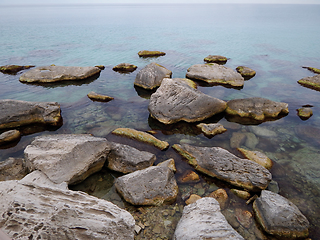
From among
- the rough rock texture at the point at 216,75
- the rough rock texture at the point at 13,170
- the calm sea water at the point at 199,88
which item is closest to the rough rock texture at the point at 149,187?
the calm sea water at the point at 199,88

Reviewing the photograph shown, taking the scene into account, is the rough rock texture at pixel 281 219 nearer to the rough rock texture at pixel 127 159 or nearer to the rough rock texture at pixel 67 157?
the rough rock texture at pixel 127 159

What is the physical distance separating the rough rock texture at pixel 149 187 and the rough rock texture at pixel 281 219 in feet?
10.0

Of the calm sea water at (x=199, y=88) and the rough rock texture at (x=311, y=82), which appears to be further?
the rough rock texture at (x=311, y=82)

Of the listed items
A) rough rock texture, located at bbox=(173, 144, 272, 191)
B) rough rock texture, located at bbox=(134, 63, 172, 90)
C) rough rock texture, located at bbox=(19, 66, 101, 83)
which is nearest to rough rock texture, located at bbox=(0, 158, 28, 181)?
rough rock texture, located at bbox=(173, 144, 272, 191)

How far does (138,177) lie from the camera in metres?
7.62

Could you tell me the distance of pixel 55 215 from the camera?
4812 mm

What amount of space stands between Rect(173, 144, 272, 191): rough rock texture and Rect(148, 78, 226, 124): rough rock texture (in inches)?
136

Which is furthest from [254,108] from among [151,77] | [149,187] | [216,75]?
[149,187]

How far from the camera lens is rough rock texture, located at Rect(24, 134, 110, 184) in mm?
7418

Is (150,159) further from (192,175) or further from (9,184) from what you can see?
(9,184)

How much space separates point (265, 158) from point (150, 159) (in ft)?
18.0

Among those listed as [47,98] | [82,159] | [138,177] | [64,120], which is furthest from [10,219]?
[47,98]

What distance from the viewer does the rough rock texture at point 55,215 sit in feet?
15.0

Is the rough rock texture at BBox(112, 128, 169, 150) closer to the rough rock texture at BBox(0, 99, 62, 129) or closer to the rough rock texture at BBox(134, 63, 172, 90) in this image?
the rough rock texture at BBox(0, 99, 62, 129)
